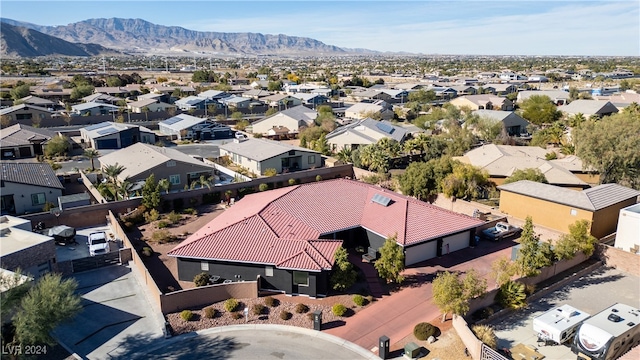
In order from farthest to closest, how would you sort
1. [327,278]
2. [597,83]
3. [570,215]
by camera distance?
[597,83] < [570,215] < [327,278]

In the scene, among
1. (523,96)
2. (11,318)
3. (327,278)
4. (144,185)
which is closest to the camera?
(11,318)

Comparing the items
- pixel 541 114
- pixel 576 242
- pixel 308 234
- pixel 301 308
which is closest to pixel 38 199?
pixel 308 234

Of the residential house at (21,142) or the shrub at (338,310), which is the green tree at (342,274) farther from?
the residential house at (21,142)

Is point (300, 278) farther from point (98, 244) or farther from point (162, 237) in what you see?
point (98, 244)

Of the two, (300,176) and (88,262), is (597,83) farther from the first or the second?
(88,262)

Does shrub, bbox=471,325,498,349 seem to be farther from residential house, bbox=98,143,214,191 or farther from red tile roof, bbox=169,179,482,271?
residential house, bbox=98,143,214,191

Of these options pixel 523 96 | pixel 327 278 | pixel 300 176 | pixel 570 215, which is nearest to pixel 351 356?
pixel 327 278
